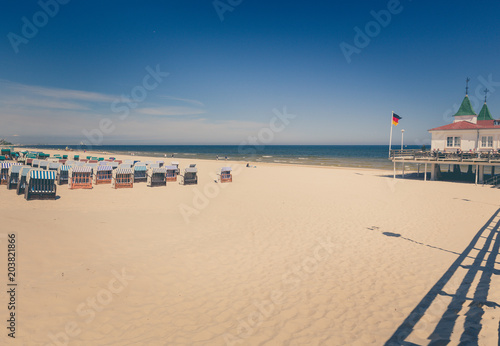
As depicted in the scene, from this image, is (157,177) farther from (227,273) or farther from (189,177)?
(227,273)

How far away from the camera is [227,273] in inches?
242

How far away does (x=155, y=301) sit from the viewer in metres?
4.93

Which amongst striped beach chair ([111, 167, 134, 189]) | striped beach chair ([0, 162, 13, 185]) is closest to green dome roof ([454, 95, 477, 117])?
striped beach chair ([111, 167, 134, 189])

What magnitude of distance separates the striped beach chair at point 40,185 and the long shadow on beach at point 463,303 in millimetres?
12695

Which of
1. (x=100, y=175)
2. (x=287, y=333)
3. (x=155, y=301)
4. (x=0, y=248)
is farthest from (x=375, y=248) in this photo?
(x=100, y=175)

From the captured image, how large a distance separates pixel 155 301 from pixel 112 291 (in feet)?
2.85

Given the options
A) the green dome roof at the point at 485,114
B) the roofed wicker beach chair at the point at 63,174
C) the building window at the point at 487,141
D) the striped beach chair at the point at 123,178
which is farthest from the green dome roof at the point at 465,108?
the roofed wicker beach chair at the point at 63,174

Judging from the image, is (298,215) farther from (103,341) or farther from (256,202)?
(103,341)

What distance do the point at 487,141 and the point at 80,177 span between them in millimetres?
31846

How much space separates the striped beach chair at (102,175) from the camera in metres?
16.2

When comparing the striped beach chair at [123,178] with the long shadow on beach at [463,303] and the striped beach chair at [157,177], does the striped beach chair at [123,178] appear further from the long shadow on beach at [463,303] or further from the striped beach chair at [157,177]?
the long shadow on beach at [463,303]

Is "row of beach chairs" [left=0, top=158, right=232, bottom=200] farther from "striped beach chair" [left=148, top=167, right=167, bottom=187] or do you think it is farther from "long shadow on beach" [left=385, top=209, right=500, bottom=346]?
"long shadow on beach" [left=385, top=209, right=500, bottom=346]

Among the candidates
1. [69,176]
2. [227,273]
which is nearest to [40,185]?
[69,176]

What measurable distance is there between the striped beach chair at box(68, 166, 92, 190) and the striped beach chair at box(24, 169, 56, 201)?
120 inches
